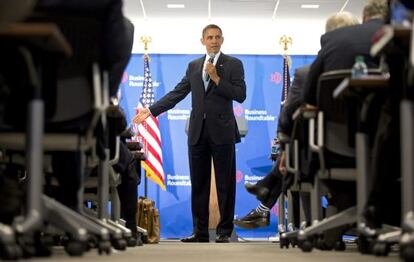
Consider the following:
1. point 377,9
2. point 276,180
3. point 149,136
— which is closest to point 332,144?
point 377,9

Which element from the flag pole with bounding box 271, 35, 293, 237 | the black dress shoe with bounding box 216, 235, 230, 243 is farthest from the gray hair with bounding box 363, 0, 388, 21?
the black dress shoe with bounding box 216, 235, 230, 243

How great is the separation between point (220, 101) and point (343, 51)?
2648mm

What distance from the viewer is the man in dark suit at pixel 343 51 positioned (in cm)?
375

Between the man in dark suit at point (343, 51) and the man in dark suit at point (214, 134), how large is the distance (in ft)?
7.66

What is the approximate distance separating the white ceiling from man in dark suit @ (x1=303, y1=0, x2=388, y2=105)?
6.22 m

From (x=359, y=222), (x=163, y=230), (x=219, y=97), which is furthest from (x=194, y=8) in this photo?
(x=359, y=222)

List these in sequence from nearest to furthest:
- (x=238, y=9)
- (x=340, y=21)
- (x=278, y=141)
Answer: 1. (x=340, y=21)
2. (x=278, y=141)
3. (x=238, y=9)

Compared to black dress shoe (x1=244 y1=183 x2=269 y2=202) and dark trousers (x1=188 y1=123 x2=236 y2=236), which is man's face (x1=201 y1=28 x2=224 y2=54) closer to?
dark trousers (x1=188 y1=123 x2=236 y2=236)

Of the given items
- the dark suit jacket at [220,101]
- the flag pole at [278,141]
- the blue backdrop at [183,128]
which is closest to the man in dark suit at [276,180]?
the flag pole at [278,141]

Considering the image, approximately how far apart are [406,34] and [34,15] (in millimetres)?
1403

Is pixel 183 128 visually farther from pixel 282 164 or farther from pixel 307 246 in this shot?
pixel 307 246

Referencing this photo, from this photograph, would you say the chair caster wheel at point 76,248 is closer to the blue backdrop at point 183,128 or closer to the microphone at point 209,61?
the microphone at point 209,61

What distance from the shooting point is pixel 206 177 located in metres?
6.29

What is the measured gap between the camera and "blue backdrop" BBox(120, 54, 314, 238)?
33.7 feet
